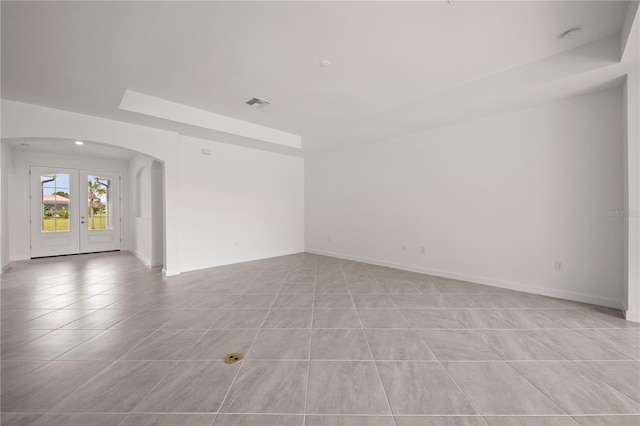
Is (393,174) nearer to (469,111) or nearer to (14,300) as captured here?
(469,111)

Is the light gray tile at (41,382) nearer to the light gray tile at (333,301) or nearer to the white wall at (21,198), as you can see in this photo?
the light gray tile at (333,301)

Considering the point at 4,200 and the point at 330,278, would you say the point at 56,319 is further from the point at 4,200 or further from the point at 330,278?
the point at 4,200

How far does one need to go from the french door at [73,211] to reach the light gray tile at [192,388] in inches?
305

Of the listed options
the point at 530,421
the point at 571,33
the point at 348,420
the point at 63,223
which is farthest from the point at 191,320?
the point at 63,223

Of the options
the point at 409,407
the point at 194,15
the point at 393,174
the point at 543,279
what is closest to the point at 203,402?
the point at 409,407

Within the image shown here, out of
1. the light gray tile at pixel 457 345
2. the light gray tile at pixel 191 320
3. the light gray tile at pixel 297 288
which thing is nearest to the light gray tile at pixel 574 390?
the light gray tile at pixel 457 345

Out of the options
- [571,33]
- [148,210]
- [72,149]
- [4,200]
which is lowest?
[148,210]

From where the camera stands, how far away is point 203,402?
163 centimetres

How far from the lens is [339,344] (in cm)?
232

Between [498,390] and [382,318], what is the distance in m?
1.26

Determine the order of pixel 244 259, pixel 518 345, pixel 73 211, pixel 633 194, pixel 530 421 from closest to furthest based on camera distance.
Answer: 1. pixel 530 421
2. pixel 518 345
3. pixel 633 194
4. pixel 244 259
5. pixel 73 211

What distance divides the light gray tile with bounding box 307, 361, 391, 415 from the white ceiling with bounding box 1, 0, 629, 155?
300 centimetres

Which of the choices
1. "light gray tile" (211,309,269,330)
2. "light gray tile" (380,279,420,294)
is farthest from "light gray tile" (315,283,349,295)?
"light gray tile" (211,309,269,330)

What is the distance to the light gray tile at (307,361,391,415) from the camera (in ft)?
5.17
